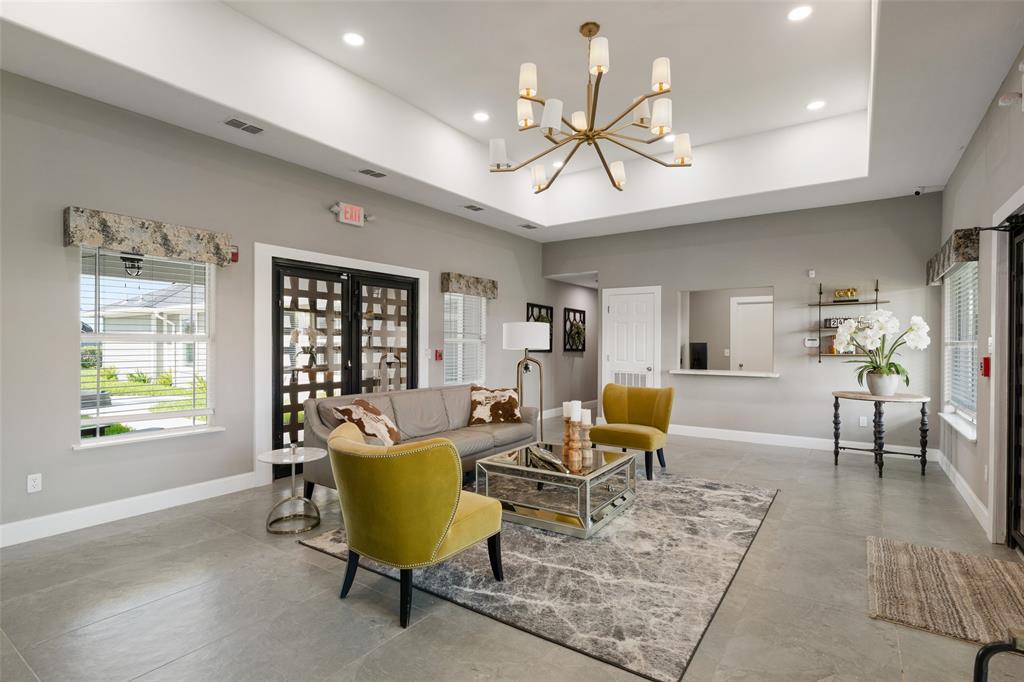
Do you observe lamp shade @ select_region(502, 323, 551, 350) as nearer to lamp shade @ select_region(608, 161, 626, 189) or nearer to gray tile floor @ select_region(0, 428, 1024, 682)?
lamp shade @ select_region(608, 161, 626, 189)

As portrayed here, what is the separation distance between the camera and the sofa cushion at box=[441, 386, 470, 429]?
4.98 m

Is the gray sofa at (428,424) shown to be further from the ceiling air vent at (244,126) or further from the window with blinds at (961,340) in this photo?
the window with blinds at (961,340)

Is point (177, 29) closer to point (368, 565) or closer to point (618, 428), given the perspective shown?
point (368, 565)

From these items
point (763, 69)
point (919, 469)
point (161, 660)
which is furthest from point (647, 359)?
point (161, 660)

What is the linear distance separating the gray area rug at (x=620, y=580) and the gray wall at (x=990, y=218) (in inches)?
61.7

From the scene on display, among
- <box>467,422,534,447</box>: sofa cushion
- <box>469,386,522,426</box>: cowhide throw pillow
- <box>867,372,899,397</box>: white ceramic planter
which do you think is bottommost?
<box>467,422,534,447</box>: sofa cushion

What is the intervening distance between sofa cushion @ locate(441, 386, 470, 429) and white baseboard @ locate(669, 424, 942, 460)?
3.39 metres

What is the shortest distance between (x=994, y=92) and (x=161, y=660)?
5.42 metres

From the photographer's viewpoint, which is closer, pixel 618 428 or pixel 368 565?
pixel 368 565

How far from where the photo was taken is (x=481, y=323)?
24.0ft

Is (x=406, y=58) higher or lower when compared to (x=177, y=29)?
higher

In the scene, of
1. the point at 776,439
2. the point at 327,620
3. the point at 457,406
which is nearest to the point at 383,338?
the point at 457,406

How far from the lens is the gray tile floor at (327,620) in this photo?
6.50ft

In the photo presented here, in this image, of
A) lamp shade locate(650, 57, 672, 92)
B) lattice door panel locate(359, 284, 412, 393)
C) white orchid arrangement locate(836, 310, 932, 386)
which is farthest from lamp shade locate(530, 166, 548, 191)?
white orchid arrangement locate(836, 310, 932, 386)
